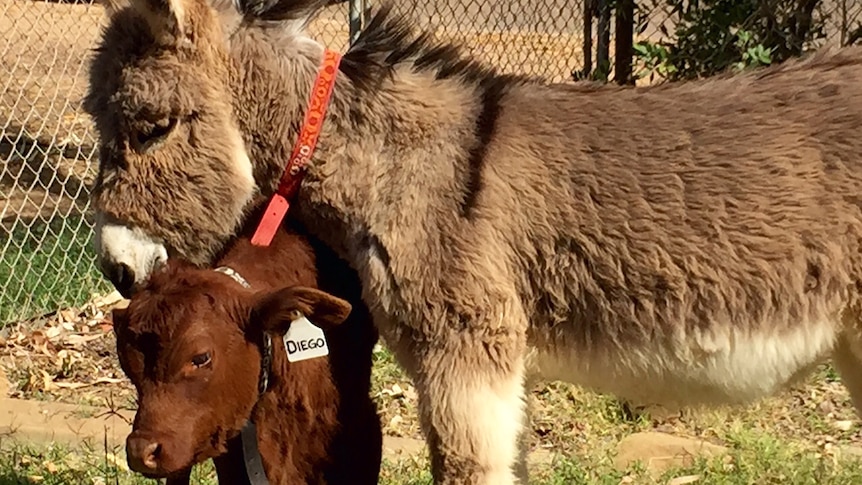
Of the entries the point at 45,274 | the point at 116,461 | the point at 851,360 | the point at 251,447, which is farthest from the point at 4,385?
the point at 851,360

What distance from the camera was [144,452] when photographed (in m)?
2.36

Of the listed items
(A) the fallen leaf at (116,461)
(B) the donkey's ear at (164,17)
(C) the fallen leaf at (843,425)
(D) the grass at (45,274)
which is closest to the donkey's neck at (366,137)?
(B) the donkey's ear at (164,17)

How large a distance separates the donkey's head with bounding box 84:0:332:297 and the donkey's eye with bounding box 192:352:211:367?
557 mm

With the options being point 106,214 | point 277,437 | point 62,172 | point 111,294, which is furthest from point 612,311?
point 62,172

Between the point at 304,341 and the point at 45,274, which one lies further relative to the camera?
the point at 45,274

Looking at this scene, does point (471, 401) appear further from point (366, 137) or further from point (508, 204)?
point (366, 137)

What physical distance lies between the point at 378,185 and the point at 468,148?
0.80ft

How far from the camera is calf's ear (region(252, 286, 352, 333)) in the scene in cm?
251

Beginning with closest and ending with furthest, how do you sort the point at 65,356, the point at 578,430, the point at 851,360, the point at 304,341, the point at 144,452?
the point at 144,452 → the point at 304,341 → the point at 851,360 → the point at 578,430 → the point at 65,356

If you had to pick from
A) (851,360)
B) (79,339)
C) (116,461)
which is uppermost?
(851,360)

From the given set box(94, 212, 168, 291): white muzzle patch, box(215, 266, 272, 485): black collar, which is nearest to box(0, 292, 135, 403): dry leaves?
box(94, 212, 168, 291): white muzzle patch

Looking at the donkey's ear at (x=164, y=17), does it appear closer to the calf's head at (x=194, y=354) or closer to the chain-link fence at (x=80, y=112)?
the calf's head at (x=194, y=354)

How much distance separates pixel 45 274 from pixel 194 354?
3887mm

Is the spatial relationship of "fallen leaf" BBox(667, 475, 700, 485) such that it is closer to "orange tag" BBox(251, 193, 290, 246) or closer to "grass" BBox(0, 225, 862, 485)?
"grass" BBox(0, 225, 862, 485)
